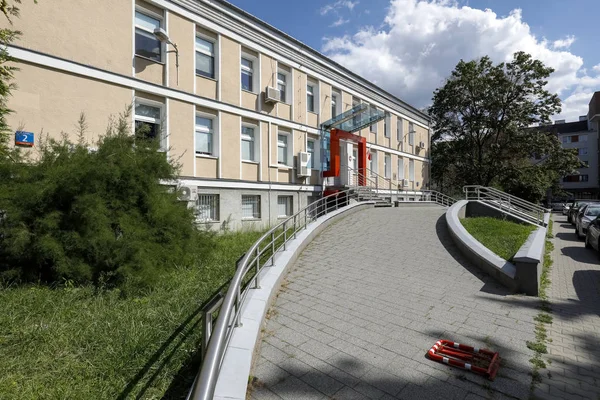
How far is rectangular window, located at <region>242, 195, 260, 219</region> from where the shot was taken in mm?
14352

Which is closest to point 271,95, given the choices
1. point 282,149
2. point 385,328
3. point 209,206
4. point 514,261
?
point 282,149

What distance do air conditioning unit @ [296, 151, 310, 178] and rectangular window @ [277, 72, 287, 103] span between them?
9.36 feet

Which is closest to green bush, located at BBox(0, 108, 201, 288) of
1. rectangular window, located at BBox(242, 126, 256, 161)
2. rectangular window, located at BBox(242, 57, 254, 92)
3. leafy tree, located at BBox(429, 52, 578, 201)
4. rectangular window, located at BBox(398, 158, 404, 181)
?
rectangular window, located at BBox(242, 126, 256, 161)

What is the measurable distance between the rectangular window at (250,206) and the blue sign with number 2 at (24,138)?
7.38m

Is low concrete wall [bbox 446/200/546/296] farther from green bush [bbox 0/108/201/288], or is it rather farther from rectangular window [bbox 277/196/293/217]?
rectangular window [bbox 277/196/293/217]

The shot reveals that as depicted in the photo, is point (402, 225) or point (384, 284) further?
point (402, 225)

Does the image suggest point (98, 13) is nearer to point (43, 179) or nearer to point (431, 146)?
point (43, 179)

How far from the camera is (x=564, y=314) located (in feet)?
17.0

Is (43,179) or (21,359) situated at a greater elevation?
(43,179)

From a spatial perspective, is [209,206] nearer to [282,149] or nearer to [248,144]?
[248,144]

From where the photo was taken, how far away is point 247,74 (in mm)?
15023

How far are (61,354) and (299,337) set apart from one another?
2604 mm

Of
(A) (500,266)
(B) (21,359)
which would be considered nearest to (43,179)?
(B) (21,359)

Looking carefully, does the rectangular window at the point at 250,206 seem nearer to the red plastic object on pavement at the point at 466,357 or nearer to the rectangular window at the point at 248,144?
the rectangular window at the point at 248,144
